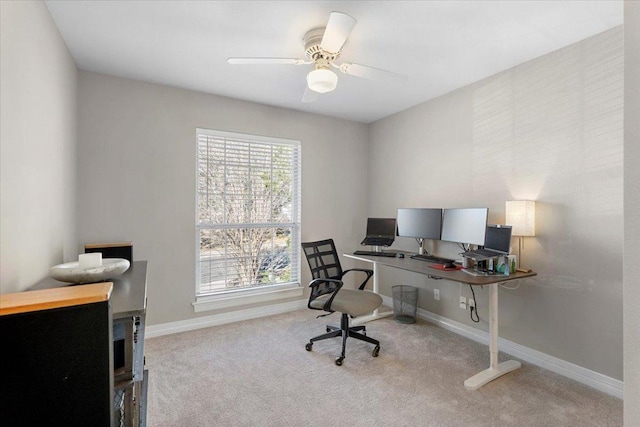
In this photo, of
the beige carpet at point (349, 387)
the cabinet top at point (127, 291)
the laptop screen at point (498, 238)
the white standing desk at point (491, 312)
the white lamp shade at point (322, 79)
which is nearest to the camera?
the cabinet top at point (127, 291)

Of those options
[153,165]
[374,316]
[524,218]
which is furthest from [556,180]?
[153,165]

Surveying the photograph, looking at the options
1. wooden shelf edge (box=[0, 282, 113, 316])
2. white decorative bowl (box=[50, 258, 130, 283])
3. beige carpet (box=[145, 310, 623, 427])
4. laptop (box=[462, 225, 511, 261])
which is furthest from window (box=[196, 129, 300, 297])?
wooden shelf edge (box=[0, 282, 113, 316])

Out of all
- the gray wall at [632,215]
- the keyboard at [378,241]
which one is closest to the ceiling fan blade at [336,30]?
the gray wall at [632,215]

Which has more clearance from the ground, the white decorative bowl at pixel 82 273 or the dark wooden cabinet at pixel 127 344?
the white decorative bowl at pixel 82 273

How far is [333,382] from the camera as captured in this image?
2354 millimetres

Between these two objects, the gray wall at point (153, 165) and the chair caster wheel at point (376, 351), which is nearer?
the chair caster wheel at point (376, 351)

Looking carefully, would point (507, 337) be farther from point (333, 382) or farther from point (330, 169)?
point (330, 169)

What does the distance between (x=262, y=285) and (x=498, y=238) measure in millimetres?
2625

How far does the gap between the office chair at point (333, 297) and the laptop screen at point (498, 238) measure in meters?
1.11

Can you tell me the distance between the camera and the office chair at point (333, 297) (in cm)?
275

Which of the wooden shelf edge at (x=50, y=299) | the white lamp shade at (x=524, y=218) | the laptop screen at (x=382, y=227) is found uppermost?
the white lamp shade at (x=524, y=218)

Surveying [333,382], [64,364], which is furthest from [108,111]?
[333,382]

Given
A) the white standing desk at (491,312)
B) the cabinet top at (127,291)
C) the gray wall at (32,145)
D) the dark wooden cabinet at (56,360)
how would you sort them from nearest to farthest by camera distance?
the dark wooden cabinet at (56,360) < the cabinet top at (127,291) < the gray wall at (32,145) < the white standing desk at (491,312)

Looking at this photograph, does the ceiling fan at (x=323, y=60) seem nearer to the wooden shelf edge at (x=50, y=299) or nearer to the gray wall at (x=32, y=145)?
the gray wall at (x=32, y=145)
